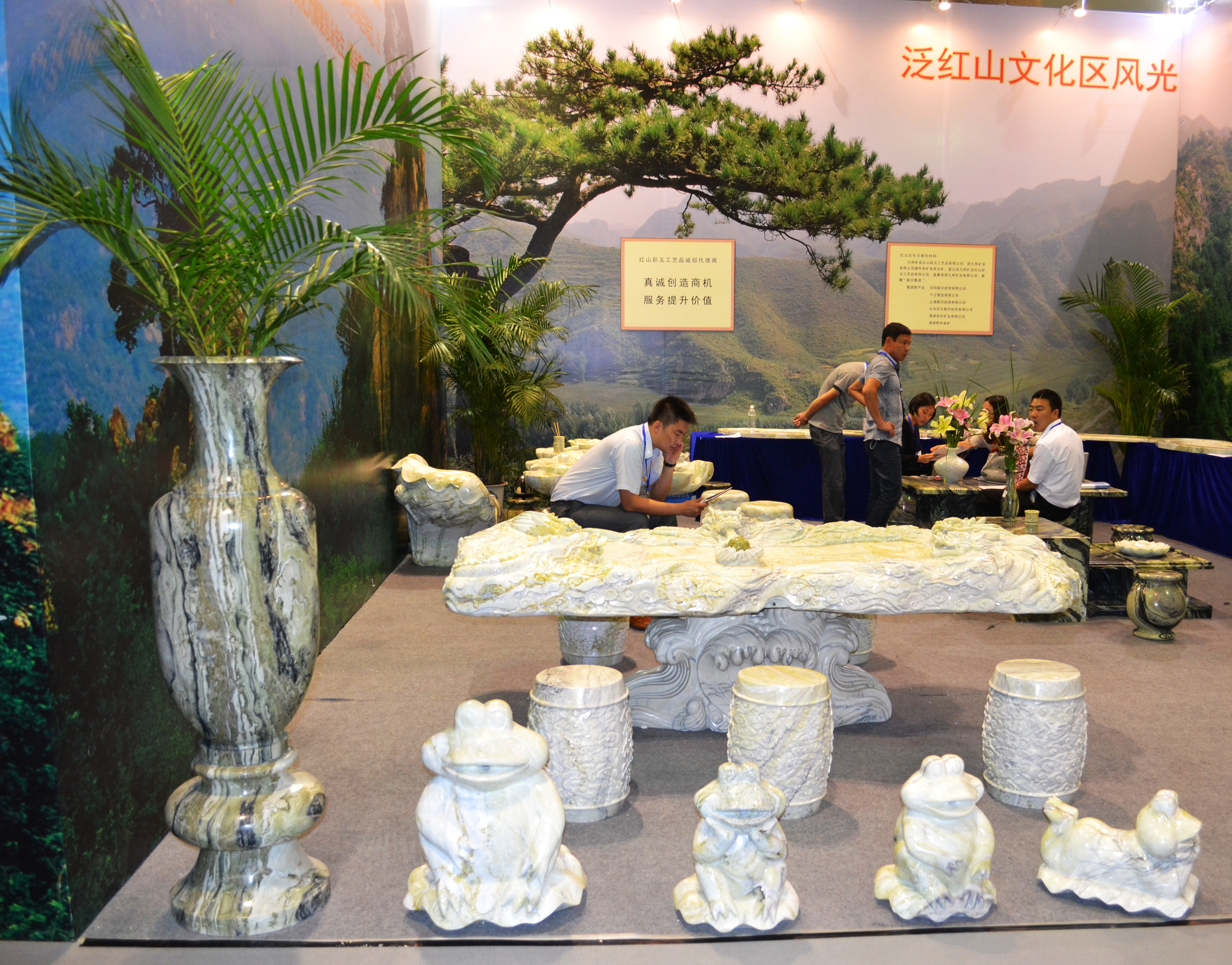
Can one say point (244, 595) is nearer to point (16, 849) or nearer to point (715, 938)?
point (16, 849)

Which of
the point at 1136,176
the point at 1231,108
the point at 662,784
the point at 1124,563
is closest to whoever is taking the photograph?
Answer: the point at 662,784

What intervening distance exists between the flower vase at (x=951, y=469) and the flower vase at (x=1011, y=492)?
0.88 metres

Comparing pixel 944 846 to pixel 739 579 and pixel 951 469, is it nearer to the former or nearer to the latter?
pixel 739 579

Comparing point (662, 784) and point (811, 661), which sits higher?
point (811, 661)

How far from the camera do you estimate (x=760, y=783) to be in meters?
2.48

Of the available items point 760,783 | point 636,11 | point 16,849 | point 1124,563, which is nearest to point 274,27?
point 16,849

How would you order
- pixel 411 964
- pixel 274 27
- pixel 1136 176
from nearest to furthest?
pixel 411 964
pixel 274 27
pixel 1136 176

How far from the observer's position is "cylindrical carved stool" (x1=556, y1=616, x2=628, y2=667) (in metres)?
4.49

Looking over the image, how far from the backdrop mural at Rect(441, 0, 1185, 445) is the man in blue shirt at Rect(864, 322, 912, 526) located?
3.05 m

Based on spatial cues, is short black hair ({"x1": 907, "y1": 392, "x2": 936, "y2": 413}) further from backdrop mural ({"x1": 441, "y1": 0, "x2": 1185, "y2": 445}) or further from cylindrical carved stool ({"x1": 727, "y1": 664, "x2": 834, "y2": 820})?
cylindrical carved stool ({"x1": 727, "y1": 664, "x2": 834, "y2": 820})

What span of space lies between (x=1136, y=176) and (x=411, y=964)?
1032cm

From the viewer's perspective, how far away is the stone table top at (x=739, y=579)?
10.7ft

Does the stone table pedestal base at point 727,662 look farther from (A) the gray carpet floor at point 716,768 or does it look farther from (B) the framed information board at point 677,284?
(B) the framed information board at point 677,284

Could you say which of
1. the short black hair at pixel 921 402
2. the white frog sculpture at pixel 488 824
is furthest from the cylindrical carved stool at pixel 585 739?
the short black hair at pixel 921 402
